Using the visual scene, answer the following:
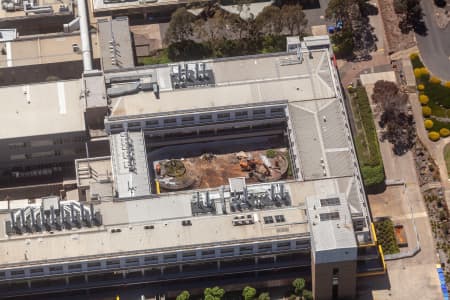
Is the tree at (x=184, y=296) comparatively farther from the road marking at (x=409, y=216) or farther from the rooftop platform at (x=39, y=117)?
the road marking at (x=409, y=216)

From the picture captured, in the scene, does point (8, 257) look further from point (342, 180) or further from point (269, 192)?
point (342, 180)

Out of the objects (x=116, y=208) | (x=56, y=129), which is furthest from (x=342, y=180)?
(x=56, y=129)

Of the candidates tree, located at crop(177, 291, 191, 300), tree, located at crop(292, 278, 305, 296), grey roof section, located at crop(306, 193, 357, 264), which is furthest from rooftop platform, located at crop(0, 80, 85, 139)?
tree, located at crop(292, 278, 305, 296)

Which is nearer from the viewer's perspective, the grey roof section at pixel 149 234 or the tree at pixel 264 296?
the grey roof section at pixel 149 234

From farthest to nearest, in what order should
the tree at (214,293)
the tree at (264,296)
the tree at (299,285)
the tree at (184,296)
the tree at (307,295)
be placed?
1. the tree at (299,285)
2. the tree at (307,295)
3. the tree at (264,296)
4. the tree at (214,293)
5. the tree at (184,296)

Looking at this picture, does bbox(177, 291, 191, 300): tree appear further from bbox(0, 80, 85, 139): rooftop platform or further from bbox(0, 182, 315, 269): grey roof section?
bbox(0, 80, 85, 139): rooftop platform

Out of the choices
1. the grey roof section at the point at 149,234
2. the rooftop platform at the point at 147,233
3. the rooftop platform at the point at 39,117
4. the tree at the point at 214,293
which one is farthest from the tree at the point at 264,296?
the rooftop platform at the point at 39,117

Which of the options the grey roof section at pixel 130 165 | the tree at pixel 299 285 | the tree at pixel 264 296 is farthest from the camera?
the grey roof section at pixel 130 165

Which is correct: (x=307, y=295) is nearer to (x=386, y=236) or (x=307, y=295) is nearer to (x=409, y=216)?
(x=386, y=236)
